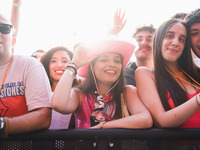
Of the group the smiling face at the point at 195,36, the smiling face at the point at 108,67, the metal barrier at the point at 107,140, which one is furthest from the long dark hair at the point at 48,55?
the metal barrier at the point at 107,140

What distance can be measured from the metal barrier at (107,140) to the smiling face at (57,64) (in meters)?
1.50

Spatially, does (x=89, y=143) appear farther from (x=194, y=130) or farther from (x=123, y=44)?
(x=123, y=44)

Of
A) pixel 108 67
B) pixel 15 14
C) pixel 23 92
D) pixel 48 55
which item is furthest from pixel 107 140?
pixel 15 14

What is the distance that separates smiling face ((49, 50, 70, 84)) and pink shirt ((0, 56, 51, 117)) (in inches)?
38.1

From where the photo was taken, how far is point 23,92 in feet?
4.87

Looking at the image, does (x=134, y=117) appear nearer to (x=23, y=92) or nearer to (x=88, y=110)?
(x=88, y=110)

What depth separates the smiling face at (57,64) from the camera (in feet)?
8.28

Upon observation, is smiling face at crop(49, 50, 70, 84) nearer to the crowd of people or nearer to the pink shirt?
the crowd of people

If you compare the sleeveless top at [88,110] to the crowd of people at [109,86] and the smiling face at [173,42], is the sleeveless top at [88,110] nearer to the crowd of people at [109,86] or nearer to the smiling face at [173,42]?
the crowd of people at [109,86]

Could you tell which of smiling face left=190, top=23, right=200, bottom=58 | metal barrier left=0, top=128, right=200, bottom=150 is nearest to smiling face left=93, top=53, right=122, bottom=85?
smiling face left=190, top=23, right=200, bottom=58

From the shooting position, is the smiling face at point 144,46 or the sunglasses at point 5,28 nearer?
the sunglasses at point 5,28

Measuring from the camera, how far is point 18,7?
293 centimetres

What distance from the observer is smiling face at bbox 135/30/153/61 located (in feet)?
10.1

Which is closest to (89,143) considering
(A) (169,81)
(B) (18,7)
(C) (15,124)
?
(C) (15,124)
